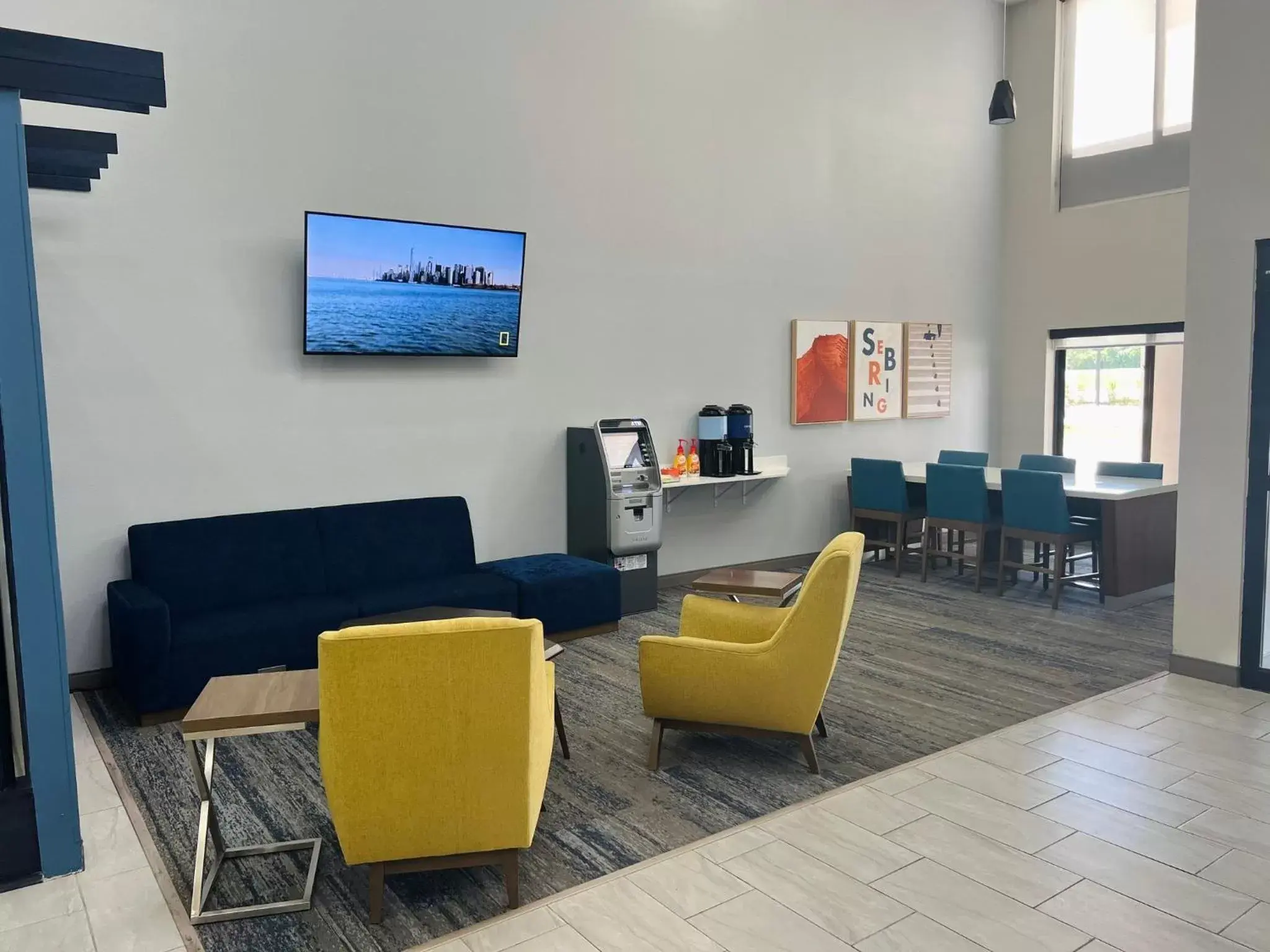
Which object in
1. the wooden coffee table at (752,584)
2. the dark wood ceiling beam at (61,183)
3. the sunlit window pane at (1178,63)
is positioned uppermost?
the sunlit window pane at (1178,63)

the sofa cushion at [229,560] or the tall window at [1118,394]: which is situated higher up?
the tall window at [1118,394]

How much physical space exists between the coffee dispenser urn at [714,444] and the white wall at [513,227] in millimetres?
170

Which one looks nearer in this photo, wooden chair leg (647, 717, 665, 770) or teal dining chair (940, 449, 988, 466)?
wooden chair leg (647, 717, 665, 770)

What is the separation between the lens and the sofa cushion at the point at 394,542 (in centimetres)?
546

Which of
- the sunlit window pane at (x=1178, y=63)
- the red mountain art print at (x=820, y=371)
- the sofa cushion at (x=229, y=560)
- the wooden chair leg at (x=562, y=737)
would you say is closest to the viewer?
the wooden chair leg at (x=562, y=737)

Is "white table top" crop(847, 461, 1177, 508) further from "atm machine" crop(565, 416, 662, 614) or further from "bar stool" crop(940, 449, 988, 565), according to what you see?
"atm machine" crop(565, 416, 662, 614)

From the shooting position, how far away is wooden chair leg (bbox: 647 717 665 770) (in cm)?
390

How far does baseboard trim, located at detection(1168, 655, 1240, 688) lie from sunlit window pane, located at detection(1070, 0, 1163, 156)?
5400 mm

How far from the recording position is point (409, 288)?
5.62 meters

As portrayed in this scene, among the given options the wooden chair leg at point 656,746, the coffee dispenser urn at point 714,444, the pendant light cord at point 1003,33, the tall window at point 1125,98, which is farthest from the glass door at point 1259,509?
the pendant light cord at point 1003,33

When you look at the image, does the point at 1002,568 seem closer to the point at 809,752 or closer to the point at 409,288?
the point at 809,752

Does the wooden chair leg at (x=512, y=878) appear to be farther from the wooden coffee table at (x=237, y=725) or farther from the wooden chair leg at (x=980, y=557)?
the wooden chair leg at (x=980, y=557)

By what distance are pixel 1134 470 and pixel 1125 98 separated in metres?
3.53

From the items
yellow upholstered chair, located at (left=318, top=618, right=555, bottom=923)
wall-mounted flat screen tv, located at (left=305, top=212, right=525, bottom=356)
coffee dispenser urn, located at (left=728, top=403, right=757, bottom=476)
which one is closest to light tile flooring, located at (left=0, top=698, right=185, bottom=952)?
yellow upholstered chair, located at (left=318, top=618, right=555, bottom=923)
